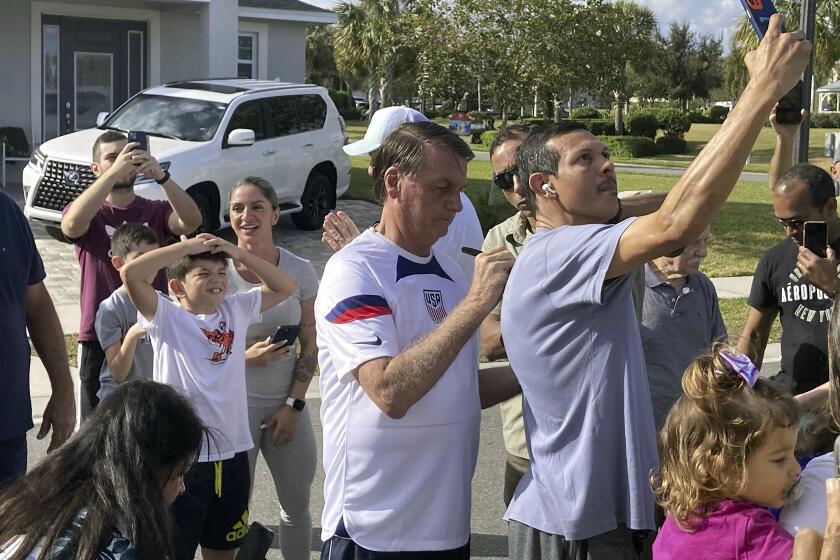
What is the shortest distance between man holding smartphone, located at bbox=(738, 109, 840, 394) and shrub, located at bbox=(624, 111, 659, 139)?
4113cm

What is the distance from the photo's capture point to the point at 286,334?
16.1 ft

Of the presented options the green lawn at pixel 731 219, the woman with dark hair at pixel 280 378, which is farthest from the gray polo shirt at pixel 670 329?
the green lawn at pixel 731 219

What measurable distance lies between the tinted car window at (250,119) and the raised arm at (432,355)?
12101 millimetres

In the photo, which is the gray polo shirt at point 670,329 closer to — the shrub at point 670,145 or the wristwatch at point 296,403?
the wristwatch at point 296,403

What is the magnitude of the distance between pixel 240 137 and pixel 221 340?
32.3 ft

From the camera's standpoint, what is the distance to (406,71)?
205ft

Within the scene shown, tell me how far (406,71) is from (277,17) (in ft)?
130

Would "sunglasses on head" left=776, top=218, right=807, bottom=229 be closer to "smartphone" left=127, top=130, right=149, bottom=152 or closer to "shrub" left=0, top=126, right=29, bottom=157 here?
"smartphone" left=127, top=130, right=149, bottom=152

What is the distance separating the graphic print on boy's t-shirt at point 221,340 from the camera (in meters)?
4.47

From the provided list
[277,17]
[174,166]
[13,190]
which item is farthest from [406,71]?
[174,166]

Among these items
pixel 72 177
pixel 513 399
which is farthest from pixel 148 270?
pixel 72 177

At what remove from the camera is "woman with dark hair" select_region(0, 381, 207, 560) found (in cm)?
236

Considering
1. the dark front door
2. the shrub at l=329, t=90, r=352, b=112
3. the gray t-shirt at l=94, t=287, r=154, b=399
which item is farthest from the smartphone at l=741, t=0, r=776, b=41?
the shrub at l=329, t=90, r=352, b=112

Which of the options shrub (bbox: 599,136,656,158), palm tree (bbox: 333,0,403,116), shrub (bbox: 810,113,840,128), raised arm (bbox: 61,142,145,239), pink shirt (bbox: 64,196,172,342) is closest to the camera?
raised arm (bbox: 61,142,145,239)
